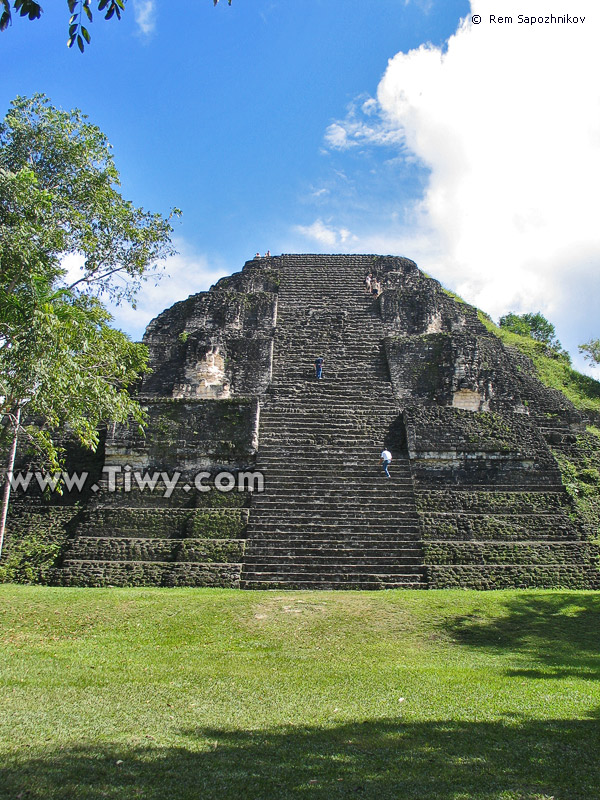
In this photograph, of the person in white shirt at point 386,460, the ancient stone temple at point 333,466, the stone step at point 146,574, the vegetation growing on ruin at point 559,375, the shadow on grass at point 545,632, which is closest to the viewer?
the shadow on grass at point 545,632

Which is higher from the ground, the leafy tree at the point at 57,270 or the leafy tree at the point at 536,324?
the leafy tree at the point at 536,324

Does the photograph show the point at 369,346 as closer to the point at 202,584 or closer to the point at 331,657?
the point at 202,584

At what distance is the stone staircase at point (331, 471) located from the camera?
31.9ft

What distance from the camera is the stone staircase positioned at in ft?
31.9

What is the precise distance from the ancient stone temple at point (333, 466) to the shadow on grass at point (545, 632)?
125cm

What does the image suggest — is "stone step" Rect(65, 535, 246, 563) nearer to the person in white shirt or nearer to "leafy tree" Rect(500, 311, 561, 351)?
the person in white shirt

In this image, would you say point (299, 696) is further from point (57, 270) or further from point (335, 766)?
point (57, 270)

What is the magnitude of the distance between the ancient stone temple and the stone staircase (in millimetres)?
35

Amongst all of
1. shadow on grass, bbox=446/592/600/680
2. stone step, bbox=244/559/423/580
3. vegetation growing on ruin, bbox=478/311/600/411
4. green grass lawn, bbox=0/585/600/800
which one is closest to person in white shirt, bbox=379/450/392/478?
stone step, bbox=244/559/423/580

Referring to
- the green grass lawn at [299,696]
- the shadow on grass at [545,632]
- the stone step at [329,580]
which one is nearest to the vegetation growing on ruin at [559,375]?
the shadow on grass at [545,632]

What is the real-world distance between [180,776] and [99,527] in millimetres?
8308

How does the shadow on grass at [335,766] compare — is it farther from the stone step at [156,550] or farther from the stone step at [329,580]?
the stone step at [156,550]

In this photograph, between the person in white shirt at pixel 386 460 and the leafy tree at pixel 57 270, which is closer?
the leafy tree at pixel 57 270

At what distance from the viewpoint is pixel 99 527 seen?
35.9ft
